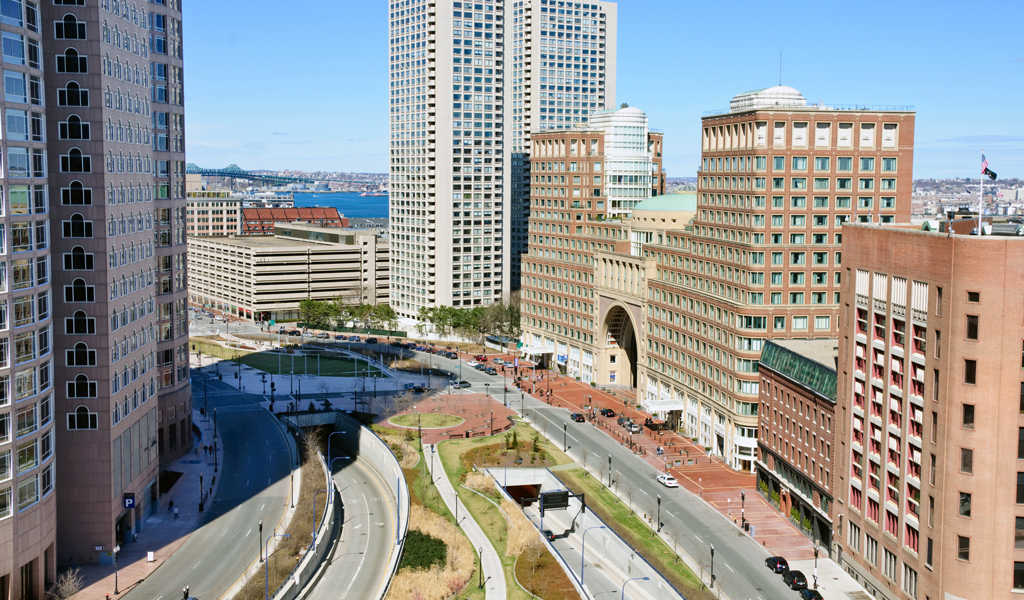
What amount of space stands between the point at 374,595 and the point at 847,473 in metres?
42.6

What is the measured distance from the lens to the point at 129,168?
95.8m

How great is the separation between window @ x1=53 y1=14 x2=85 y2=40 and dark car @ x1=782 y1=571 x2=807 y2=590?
75350mm

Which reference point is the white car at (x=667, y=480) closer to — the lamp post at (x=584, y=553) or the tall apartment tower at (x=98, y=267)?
the lamp post at (x=584, y=553)

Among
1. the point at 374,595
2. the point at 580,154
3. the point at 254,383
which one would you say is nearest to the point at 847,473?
the point at 374,595

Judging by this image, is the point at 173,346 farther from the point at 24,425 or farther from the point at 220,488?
the point at 24,425

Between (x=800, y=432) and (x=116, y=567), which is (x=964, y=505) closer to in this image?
(x=800, y=432)

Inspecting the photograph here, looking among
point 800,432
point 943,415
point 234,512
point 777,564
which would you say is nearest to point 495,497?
point 234,512

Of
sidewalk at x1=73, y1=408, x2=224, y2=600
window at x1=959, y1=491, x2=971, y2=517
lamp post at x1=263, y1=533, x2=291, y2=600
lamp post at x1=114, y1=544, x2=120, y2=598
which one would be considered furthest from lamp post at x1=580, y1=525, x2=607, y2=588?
sidewalk at x1=73, y1=408, x2=224, y2=600

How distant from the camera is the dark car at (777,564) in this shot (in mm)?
91625

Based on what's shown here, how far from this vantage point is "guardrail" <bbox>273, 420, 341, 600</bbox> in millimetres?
83125

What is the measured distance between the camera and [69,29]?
86.1m

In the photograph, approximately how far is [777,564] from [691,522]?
45.3 ft

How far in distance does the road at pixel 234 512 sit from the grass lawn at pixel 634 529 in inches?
1281

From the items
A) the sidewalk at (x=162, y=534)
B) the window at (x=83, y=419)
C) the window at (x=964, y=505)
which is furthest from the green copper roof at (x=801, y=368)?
the window at (x=83, y=419)
